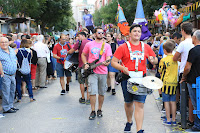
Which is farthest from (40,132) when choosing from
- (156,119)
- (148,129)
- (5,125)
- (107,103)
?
(107,103)

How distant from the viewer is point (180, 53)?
19.8 feet

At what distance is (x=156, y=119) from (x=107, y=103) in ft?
6.97

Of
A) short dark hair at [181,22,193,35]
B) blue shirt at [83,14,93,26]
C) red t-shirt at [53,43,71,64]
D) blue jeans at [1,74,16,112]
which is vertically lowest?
blue jeans at [1,74,16,112]

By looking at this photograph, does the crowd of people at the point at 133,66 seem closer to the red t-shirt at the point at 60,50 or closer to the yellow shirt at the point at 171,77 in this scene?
the yellow shirt at the point at 171,77

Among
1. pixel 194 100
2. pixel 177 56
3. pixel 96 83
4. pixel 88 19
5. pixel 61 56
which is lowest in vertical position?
pixel 194 100

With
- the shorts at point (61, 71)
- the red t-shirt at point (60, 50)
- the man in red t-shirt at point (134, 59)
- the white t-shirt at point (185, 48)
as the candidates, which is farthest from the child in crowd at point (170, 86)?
the red t-shirt at point (60, 50)

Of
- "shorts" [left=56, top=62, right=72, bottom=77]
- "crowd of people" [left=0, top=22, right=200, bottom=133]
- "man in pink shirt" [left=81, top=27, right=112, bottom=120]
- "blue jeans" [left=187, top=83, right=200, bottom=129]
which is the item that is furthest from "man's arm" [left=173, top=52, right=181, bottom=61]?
"shorts" [left=56, top=62, right=72, bottom=77]

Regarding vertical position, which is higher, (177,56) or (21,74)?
(177,56)

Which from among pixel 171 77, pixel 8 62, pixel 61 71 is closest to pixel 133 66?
pixel 171 77

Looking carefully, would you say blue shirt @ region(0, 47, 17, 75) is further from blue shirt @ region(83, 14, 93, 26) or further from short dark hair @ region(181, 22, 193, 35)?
blue shirt @ region(83, 14, 93, 26)

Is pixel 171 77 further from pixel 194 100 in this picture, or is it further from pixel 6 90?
pixel 6 90

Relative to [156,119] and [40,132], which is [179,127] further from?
[40,132]

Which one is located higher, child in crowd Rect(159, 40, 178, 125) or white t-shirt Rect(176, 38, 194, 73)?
white t-shirt Rect(176, 38, 194, 73)

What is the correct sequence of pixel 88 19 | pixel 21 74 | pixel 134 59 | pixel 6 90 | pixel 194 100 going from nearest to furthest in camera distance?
pixel 134 59, pixel 194 100, pixel 6 90, pixel 21 74, pixel 88 19
